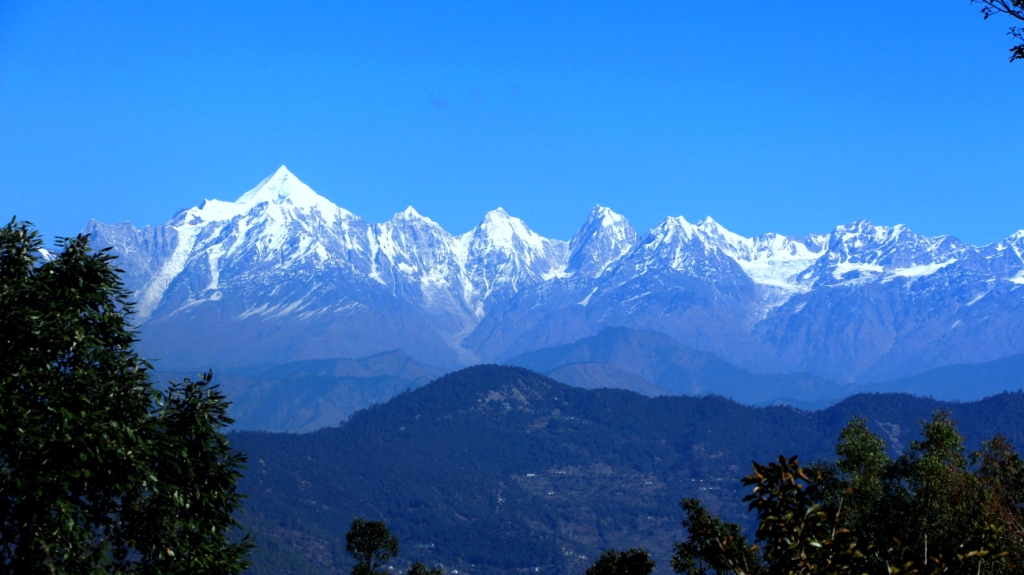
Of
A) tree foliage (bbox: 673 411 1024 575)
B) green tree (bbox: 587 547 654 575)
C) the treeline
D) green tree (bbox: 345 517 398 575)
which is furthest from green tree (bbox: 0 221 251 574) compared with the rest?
green tree (bbox: 345 517 398 575)

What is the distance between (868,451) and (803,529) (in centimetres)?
4203

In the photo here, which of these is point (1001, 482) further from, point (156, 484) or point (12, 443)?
point (12, 443)

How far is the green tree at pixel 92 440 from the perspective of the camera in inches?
1056

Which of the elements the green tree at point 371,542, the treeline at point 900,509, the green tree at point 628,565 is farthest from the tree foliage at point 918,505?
the green tree at point 371,542

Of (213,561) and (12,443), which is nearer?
(12,443)

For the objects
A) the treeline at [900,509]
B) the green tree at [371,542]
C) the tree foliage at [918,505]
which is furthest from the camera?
the green tree at [371,542]

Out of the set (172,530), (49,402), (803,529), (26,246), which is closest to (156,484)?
(172,530)

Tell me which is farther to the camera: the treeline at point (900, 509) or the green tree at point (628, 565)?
the green tree at point (628, 565)

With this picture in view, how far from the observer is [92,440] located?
27.2 metres

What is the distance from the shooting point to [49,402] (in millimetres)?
27891

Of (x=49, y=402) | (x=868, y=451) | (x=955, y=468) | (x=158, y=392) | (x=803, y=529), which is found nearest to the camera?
(x=803, y=529)

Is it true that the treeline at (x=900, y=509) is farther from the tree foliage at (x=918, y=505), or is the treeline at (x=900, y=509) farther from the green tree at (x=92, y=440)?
the green tree at (x=92, y=440)

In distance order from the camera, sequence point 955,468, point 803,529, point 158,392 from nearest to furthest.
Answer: point 803,529, point 158,392, point 955,468

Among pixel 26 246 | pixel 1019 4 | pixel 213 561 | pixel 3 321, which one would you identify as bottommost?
pixel 213 561
